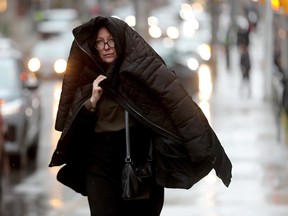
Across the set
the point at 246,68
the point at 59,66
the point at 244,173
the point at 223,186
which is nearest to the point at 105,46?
the point at 223,186

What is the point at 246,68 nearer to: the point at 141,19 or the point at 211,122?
the point at 141,19

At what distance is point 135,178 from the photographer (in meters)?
5.85

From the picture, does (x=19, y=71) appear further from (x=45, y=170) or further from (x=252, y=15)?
(x=252, y=15)

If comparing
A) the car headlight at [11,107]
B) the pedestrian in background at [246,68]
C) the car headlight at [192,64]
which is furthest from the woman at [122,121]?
the car headlight at [192,64]

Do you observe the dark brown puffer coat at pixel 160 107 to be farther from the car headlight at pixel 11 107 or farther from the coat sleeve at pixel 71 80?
the car headlight at pixel 11 107

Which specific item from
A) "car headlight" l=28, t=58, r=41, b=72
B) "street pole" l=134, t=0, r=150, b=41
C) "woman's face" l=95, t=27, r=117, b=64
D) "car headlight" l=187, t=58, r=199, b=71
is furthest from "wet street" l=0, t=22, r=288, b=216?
"car headlight" l=28, t=58, r=41, b=72

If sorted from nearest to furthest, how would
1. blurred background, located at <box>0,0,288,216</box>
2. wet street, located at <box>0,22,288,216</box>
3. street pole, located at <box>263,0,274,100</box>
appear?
wet street, located at <box>0,22,288,216</box>, blurred background, located at <box>0,0,288,216</box>, street pole, located at <box>263,0,274,100</box>

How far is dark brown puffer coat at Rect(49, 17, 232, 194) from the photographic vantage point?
19.0ft

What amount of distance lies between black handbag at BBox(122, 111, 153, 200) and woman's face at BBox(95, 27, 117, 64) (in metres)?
0.35

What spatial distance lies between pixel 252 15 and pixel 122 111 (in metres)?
51.0

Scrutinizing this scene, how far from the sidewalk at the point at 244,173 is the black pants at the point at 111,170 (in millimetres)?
4958

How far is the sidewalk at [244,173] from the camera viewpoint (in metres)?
11.5

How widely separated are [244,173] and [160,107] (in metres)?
8.91

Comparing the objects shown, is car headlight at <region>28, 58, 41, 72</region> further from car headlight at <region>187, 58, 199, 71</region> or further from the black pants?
the black pants
